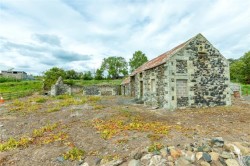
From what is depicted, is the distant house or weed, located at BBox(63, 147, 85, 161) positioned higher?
the distant house

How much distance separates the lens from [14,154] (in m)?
5.80

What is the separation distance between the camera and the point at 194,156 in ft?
16.2

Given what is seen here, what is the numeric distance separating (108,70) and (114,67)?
2.32 metres

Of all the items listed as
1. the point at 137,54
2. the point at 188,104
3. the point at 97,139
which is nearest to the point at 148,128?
the point at 97,139

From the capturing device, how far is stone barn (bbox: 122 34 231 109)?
43.4 ft

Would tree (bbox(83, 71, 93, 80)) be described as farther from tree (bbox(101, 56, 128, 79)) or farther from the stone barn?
the stone barn

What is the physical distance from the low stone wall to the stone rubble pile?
25.4 metres

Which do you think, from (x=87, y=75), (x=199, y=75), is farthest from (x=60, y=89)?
(x=87, y=75)

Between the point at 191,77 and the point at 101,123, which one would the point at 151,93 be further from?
the point at 101,123

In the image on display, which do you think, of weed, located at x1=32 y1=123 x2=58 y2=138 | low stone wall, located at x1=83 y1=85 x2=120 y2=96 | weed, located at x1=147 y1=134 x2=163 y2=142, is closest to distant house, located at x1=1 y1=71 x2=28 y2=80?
low stone wall, located at x1=83 y1=85 x2=120 y2=96

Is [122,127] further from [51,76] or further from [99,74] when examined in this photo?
[99,74]

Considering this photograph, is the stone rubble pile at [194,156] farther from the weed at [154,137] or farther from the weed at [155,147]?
the weed at [154,137]

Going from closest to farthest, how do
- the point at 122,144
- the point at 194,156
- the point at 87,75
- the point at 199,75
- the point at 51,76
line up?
the point at 194,156 → the point at 122,144 → the point at 199,75 → the point at 51,76 → the point at 87,75

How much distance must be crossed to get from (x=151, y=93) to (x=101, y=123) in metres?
8.11
